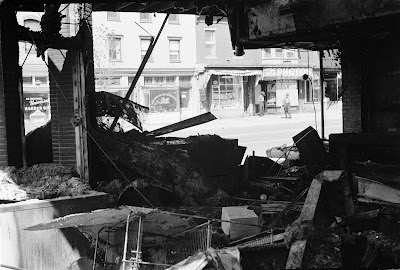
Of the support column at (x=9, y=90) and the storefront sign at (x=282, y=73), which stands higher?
the storefront sign at (x=282, y=73)

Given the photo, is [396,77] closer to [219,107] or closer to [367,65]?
[367,65]

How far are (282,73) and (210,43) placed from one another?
24.4 feet

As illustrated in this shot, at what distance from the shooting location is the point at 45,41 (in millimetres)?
9203

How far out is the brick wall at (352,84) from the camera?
1245 cm

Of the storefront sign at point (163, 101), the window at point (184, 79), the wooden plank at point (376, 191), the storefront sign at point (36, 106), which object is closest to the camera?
the wooden plank at point (376, 191)

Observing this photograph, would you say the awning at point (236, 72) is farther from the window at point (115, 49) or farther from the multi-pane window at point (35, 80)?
the multi-pane window at point (35, 80)

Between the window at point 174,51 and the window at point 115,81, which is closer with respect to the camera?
the window at point 115,81

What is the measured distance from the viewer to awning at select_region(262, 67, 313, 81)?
43.9 meters

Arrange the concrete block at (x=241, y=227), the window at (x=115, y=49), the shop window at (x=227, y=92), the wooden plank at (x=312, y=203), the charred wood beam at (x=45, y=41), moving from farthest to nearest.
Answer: the shop window at (x=227, y=92) < the window at (x=115, y=49) < the charred wood beam at (x=45, y=41) < the concrete block at (x=241, y=227) < the wooden plank at (x=312, y=203)

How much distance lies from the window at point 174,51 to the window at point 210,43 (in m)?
2.53

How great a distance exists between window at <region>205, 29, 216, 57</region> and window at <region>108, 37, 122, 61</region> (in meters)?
7.47

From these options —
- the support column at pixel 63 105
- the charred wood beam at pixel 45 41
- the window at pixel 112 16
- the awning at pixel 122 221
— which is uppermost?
the window at pixel 112 16

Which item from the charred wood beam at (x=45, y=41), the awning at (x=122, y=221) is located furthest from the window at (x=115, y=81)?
the awning at (x=122, y=221)

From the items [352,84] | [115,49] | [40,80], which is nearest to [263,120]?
[115,49]
